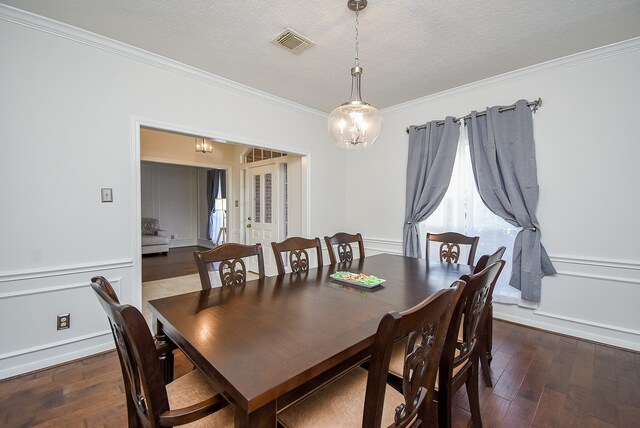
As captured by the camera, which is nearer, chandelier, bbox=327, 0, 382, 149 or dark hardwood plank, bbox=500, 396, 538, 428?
dark hardwood plank, bbox=500, 396, 538, 428

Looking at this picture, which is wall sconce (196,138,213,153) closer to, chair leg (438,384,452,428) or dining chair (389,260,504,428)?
dining chair (389,260,504,428)

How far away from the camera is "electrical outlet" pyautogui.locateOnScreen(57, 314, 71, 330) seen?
217 centimetres

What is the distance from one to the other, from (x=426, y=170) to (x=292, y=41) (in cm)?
221

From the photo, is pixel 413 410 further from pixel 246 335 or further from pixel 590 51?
pixel 590 51

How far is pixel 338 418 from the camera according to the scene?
1.00 meters

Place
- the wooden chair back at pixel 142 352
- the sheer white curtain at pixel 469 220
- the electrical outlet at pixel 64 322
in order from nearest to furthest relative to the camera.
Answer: the wooden chair back at pixel 142 352, the electrical outlet at pixel 64 322, the sheer white curtain at pixel 469 220

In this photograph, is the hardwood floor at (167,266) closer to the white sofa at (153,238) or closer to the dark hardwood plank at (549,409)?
the white sofa at (153,238)

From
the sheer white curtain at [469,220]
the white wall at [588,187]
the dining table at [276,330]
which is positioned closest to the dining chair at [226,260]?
the dining table at [276,330]

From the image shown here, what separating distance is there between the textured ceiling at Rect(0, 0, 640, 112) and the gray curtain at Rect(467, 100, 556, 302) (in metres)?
0.57

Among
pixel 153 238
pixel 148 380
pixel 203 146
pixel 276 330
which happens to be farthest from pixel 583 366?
pixel 153 238

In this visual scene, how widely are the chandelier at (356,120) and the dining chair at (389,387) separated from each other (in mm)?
1344

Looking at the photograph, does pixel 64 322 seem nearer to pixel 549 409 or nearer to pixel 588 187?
pixel 549 409

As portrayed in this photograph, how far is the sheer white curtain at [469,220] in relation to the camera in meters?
3.01

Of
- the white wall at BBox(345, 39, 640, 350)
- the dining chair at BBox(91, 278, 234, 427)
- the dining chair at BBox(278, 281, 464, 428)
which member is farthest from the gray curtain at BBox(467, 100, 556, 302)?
the dining chair at BBox(91, 278, 234, 427)
